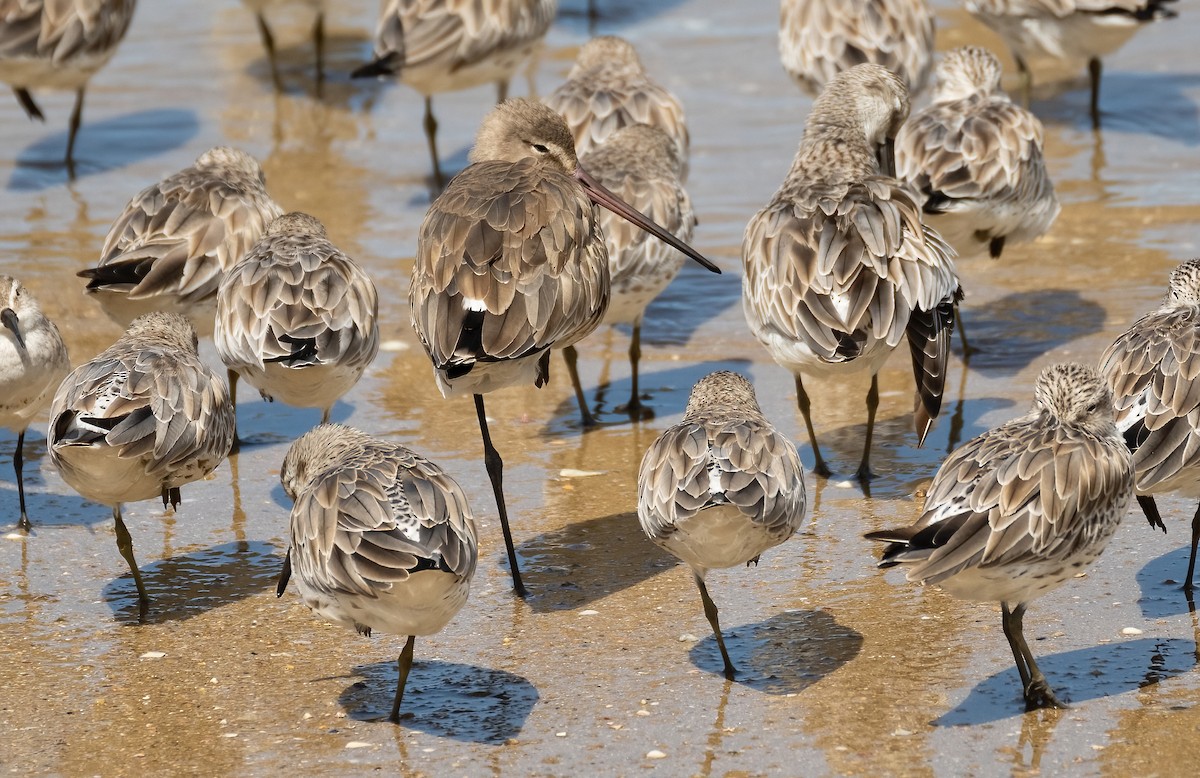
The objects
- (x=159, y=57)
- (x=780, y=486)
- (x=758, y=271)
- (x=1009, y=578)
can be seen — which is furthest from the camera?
(x=159, y=57)

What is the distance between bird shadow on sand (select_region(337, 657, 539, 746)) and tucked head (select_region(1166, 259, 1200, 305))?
→ 308cm

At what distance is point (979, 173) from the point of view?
27.8 feet

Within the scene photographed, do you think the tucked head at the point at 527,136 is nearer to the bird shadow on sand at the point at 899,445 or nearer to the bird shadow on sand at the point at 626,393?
the bird shadow on sand at the point at 626,393

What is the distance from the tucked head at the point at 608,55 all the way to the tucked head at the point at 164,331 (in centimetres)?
445

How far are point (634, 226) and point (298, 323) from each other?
194 cm

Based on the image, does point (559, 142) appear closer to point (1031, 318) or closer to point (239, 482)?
point (239, 482)

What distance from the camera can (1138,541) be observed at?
21.0ft

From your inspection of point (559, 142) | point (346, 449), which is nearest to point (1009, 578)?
point (346, 449)

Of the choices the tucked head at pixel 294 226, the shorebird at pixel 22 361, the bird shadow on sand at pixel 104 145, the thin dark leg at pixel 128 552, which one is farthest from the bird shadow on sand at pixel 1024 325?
the bird shadow on sand at pixel 104 145

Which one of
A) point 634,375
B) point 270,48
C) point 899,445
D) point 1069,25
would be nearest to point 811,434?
point 899,445

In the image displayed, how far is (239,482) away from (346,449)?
1919mm

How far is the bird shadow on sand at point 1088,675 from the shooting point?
17.0 ft

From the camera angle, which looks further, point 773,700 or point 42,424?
point 42,424

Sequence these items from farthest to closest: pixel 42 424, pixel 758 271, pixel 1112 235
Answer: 1. pixel 1112 235
2. pixel 42 424
3. pixel 758 271
